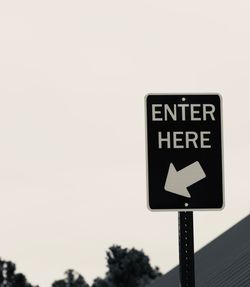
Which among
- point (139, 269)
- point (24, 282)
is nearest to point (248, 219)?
point (139, 269)

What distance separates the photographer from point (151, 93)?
8875mm

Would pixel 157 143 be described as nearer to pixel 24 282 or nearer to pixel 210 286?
pixel 210 286

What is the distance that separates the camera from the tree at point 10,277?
14462cm

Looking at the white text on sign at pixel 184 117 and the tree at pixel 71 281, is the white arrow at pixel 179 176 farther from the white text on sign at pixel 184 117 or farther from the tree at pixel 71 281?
the tree at pixel 71 281

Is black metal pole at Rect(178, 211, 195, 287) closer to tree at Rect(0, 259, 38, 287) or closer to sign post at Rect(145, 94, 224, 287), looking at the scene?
sign post at Rect(145, 94, 224, 287)

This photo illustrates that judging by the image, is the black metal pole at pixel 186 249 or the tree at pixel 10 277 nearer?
the black metal pole at pixel 186 249

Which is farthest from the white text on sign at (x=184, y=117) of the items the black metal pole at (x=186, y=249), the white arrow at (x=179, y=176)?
the black metal pole at (x=186, y=249)

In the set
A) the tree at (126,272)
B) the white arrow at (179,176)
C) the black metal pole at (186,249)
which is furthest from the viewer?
Answer: the tree at (126,272)

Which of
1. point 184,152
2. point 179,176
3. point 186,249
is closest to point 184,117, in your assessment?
point 184,152

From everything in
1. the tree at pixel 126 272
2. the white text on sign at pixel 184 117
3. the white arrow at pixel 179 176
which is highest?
the tree at pixel 126 272

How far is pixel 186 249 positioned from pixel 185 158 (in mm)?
621

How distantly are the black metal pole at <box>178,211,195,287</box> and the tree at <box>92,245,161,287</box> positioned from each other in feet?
402

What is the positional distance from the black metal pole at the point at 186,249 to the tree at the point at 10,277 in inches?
5333

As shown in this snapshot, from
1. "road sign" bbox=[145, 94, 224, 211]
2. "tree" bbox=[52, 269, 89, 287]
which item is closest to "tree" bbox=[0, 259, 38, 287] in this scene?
"tree" bbox=[52, 269, 89, 287]
